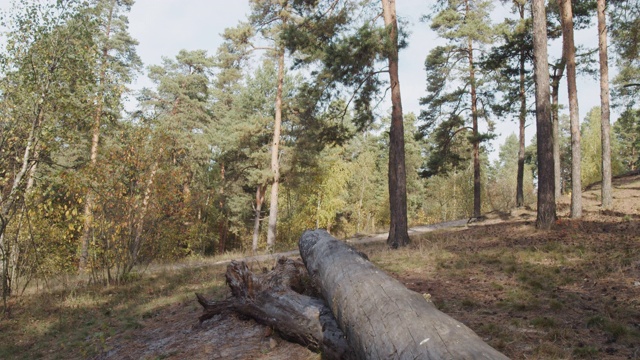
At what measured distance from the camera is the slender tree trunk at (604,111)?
1419 cm

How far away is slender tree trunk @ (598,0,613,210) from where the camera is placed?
1419cm

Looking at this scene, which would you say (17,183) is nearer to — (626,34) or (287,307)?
(287,307)

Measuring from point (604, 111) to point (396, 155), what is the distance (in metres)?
9.32

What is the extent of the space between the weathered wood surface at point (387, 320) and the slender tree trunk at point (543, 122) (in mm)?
7679

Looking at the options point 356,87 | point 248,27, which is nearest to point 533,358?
point 356,87

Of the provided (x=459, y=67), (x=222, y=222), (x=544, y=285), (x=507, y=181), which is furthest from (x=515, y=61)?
(x=507, y=181)

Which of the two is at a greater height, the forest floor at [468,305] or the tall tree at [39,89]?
the tall tree at [39,89]

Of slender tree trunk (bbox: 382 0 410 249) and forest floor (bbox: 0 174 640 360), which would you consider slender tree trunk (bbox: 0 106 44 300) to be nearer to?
forest floor (bbox: 0 174 640 360)

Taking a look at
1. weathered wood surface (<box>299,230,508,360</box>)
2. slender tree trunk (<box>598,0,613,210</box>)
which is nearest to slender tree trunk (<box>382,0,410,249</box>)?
weathered wood surface (<box>299,230,508,360</box>)

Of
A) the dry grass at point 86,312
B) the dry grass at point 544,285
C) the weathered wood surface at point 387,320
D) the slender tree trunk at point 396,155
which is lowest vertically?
the dry grass at point 86,312

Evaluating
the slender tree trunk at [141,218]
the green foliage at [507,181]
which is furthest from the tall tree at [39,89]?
the green foliage at [507,181]

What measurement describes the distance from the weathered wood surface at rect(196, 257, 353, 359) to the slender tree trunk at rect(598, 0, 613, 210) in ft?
43.9

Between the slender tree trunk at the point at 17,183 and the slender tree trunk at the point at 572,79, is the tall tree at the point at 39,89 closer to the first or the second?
the slender tree trunk at the point at 17,183

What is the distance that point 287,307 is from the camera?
5105mm
